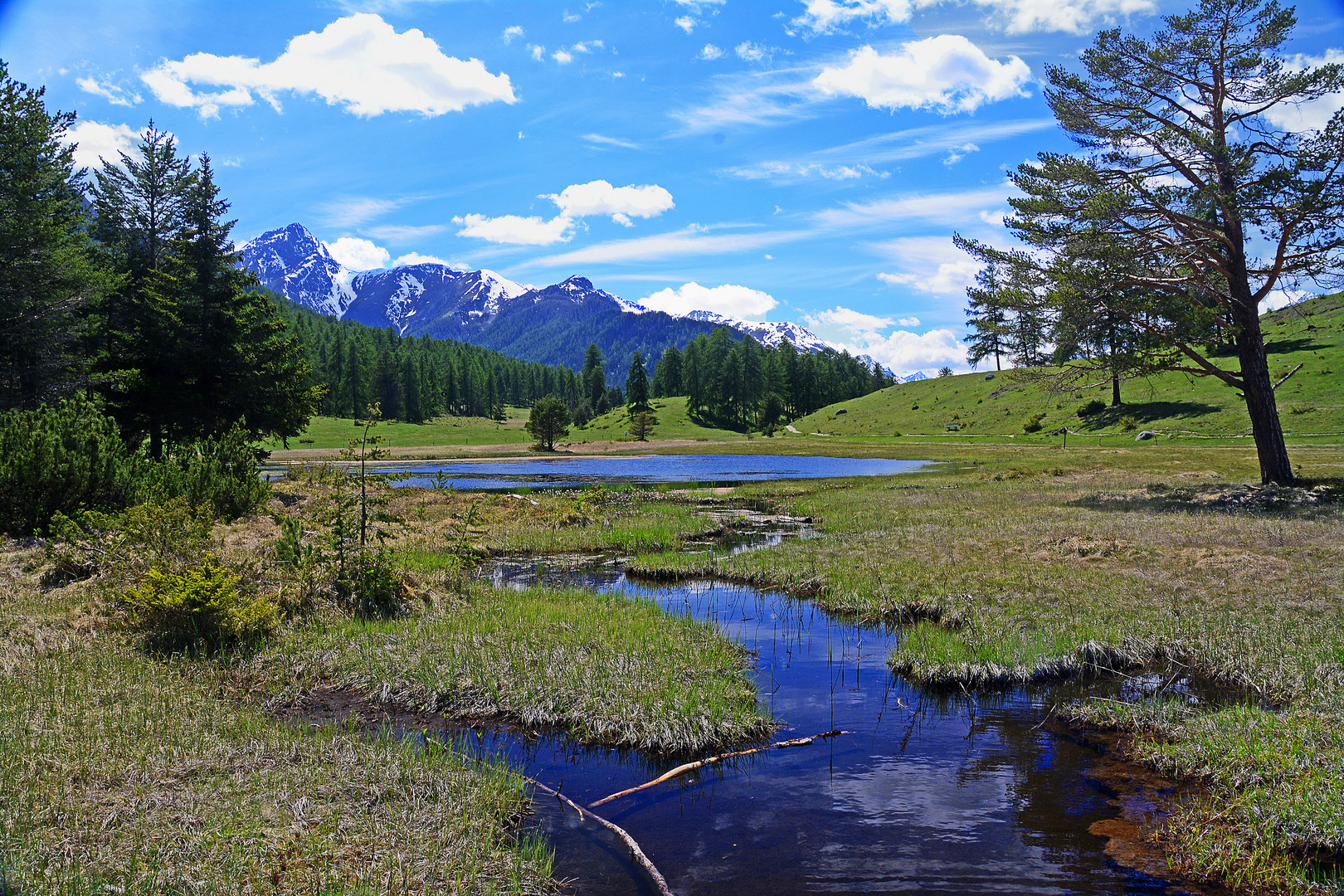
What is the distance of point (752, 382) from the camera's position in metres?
131

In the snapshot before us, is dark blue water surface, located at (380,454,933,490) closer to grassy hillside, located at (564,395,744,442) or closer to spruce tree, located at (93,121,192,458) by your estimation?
spruce tree, located at (93,121,192,458)

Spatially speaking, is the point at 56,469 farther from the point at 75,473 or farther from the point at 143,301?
the point at 143,301

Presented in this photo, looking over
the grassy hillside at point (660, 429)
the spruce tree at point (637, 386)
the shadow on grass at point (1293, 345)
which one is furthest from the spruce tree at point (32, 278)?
the shadow on grass at point (1293, 345)

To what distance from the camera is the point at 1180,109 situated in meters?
22.0

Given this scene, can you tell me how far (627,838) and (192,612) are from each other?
25.9 feet

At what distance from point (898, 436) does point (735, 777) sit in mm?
92404

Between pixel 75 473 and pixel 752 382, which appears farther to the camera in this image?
pixel 752 382

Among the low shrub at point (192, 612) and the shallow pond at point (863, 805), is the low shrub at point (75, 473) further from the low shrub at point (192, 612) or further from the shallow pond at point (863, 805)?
the shallow pond at point (863, 805)

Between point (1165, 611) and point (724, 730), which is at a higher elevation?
point (1165, 611)

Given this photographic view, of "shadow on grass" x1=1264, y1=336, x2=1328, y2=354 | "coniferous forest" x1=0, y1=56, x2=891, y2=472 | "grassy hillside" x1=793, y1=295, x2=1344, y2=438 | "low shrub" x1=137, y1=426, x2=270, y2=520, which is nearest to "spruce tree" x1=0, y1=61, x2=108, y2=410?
"coniferous forest" x1=0, y1=56, x2=891, y2=472

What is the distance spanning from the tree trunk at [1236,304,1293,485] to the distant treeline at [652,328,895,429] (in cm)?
9286

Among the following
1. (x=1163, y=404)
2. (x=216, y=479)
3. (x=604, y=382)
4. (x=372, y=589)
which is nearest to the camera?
(x=372, y=589)

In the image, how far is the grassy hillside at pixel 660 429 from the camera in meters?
111

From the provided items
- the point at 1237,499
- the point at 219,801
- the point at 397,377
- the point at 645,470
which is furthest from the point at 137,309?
the point at 397,377
